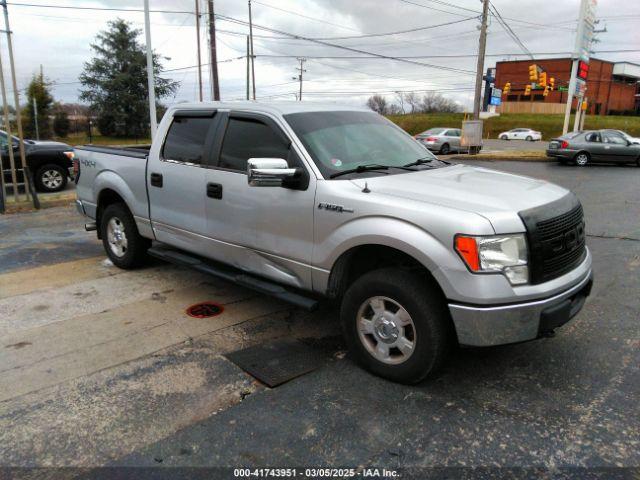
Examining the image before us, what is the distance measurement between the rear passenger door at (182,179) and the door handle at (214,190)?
0.10m

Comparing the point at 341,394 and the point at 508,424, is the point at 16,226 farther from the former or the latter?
the point at 508,424

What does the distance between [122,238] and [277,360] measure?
10.1 ft

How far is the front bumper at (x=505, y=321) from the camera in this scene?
115 inches

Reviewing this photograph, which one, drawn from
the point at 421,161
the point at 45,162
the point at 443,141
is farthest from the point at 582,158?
the point at 45,162

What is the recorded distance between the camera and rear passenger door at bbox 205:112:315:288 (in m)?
3.81

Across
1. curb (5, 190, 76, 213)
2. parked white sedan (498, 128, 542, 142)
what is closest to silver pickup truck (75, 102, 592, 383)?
curb (5, 190, 76, 213)

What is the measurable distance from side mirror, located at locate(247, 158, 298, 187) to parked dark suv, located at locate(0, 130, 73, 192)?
11.5 meters

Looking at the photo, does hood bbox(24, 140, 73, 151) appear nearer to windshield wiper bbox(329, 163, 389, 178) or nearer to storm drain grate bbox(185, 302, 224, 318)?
storm drain grate bbox(185, 302, 224, 318)

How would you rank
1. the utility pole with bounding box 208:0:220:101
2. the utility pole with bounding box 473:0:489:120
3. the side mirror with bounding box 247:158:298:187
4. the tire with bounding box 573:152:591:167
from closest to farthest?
Answer: 1. the side mirror with bounding box 247:158:298:187
2. the tire with bounding box 573:152:591:167
3. the utility pole with bounding box 208:0:220:101
4. the utility pole with bounding box 473:0:489:120

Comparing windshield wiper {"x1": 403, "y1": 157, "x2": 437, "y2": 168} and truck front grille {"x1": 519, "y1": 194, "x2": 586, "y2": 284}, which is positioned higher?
windshield wiper {"x1": 403, "y1": 157, "x2": 437, "y2": 168}

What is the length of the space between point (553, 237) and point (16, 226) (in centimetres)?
895

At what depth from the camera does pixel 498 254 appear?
2.94 meters

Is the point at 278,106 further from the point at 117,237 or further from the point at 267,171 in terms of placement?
the point at 117,237

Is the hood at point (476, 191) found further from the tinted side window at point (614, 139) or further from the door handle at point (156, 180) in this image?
the tinted side window at point (614, 139)
